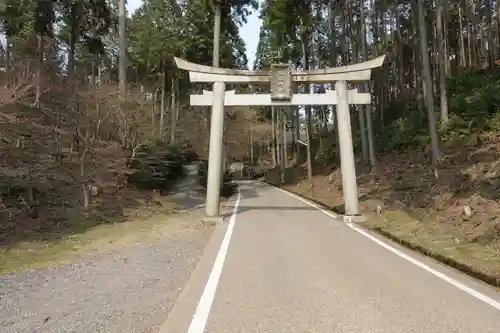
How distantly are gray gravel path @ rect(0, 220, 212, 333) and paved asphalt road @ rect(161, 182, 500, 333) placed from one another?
338 millimetres

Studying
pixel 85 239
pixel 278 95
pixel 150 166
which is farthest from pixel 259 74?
pixel 150 166

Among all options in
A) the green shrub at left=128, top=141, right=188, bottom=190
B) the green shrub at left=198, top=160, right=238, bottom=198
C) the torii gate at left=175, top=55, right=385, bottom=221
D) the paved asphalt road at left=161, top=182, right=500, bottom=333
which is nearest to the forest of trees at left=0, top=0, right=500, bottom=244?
the green shrub at left=128, top=141, right=188, bottom=190

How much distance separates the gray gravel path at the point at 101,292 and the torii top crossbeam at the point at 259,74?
7.12m

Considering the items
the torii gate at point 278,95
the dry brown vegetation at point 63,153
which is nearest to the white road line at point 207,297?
the torii gate at point 278,95

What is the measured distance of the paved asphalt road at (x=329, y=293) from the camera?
14.3ft

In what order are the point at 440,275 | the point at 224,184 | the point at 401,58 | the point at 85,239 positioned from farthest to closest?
the point at 401,58 → the point at 224,184 → the point at 85,239 → the point at 440,275

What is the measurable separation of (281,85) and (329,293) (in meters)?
9.85

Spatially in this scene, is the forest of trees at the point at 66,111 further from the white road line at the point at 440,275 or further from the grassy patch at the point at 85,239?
the white road line at the point at 440,275

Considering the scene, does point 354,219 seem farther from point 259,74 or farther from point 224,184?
point 224,184

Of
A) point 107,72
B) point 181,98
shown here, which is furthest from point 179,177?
point 107,72

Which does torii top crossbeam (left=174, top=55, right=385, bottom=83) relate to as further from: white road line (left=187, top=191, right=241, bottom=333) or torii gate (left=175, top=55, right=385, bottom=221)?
white road line (left=187, top=191, right=241, bottom=333)

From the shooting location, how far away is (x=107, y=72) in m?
39.2

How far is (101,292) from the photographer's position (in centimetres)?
578

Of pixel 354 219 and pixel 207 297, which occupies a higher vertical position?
pixel 354 219
